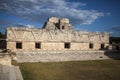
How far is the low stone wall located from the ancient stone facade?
4.28 meters

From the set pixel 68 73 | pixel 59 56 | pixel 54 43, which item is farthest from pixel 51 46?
pixel 68 73

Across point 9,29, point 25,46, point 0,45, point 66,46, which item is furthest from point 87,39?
point 0,45

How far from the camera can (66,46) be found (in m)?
29.2

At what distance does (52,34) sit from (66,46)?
145 inches

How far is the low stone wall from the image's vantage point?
836 inches

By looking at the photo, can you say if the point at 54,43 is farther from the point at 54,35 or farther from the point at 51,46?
the point at 54,35

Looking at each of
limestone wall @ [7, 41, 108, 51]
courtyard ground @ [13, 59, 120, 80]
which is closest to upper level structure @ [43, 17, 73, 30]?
limestone wall @ [7, 41, 108, 51]

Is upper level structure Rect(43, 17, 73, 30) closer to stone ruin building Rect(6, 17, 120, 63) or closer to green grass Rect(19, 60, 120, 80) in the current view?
stone ruin building Rect(6, 17, 120, 63)

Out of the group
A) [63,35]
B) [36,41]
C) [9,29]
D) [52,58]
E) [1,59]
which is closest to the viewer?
[1,59]

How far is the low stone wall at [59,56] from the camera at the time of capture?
2124cm

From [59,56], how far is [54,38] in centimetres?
533

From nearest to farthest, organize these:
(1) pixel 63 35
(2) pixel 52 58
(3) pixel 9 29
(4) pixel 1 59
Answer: (4) pixel 1 59
(2) pixel 52 58
(3) pixel 9 29
(1) pixel 63 35

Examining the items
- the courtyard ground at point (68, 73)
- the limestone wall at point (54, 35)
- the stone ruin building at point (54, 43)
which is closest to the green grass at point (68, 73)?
the courtyard ground at point (68, 73)

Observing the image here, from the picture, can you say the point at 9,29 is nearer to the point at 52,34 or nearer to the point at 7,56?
the point at 52,34
